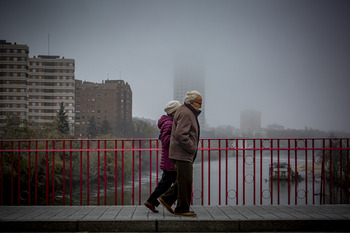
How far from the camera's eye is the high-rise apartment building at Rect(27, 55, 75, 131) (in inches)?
4134

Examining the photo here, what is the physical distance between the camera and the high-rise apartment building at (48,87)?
105 metres

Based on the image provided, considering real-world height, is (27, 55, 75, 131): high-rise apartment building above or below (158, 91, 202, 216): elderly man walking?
above

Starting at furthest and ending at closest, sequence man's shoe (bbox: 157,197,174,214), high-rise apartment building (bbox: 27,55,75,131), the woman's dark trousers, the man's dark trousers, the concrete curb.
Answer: high-rise apartment building (bbox: 27,55,75,131), the woman's dark trousers, man's shoe (bbox: 157,197,174,214), the man's dark trousers, the concrete curb

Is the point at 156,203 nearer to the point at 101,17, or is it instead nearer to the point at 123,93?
the point at 123,93

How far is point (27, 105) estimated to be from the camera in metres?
105

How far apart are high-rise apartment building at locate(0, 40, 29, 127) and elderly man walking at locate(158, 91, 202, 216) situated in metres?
93.2

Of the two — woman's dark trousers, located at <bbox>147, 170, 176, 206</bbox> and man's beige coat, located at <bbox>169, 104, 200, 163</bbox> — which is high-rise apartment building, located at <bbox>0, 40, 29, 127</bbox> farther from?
man's beige coat, located at <bbox>169, 104, 200, 163</bbox>

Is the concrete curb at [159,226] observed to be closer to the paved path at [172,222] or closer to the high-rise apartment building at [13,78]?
the paved path at [172,222]

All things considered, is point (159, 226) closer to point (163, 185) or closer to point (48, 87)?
point (163, 185)

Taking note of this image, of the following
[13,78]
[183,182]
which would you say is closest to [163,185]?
[183,182]

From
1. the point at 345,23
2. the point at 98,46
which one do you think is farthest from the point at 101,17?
the point at 345,23

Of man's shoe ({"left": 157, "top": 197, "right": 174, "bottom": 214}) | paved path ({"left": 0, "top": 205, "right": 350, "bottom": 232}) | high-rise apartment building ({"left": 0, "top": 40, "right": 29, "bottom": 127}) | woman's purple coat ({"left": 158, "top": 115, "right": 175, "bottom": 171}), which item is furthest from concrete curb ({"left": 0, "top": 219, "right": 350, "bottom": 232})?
high-rise apartment building ({"left": 0, "top": 40, "right": 29, "bottom": 127})

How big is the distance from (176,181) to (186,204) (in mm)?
412

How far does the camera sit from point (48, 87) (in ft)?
354
